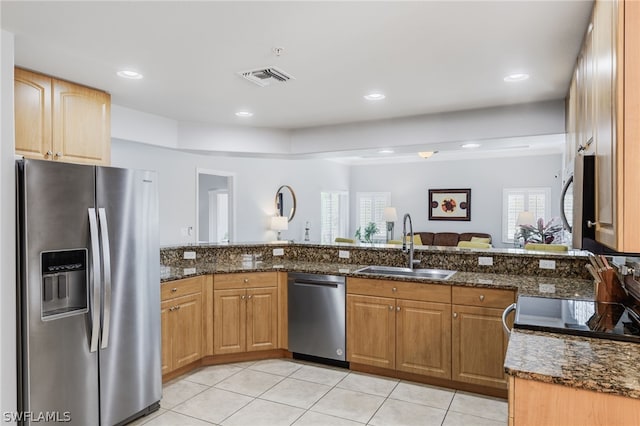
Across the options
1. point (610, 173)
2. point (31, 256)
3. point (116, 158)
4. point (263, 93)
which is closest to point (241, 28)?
point (263, 93)

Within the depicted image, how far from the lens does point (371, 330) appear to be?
3500 mm

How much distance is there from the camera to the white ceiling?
209 centimetres

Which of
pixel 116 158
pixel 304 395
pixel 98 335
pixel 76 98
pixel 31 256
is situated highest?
pixel 76 98

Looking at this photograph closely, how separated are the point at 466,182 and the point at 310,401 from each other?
6.70 metres

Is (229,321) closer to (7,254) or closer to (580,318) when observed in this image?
(7,254)

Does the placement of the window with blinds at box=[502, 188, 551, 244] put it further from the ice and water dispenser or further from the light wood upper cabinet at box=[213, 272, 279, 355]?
the ice and water dispenser

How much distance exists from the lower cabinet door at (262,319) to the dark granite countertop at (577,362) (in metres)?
2.47

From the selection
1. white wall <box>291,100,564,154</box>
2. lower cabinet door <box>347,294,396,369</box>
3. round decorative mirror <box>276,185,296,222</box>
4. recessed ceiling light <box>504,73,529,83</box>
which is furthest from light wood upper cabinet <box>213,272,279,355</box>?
round decorative mirror <box>276,185,296,222</box>

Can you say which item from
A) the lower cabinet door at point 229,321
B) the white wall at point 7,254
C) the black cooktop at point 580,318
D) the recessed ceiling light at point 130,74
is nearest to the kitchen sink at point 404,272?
the lower cabinet door at point 229,321

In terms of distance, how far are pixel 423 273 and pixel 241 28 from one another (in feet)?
8.45

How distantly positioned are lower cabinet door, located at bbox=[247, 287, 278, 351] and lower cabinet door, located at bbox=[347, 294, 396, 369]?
73cm

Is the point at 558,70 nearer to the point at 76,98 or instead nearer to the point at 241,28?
the point at 241,28

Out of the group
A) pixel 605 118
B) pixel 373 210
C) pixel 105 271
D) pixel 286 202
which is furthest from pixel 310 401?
pixel 373 210

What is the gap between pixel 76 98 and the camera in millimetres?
3172
